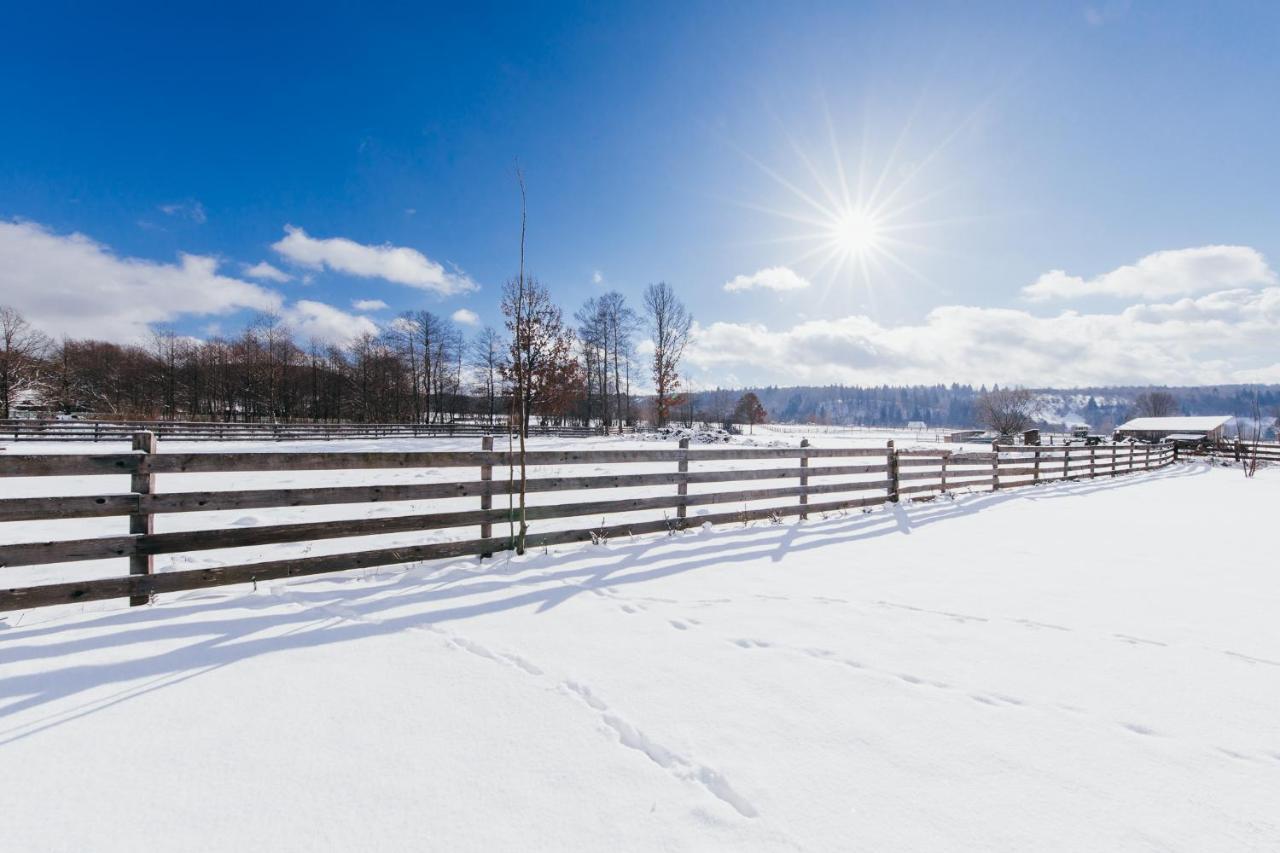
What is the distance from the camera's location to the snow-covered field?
1958 mm

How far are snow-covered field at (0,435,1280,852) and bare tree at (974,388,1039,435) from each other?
186ft

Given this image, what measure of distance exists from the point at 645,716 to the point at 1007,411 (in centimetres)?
6847

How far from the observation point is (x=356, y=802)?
2.04m

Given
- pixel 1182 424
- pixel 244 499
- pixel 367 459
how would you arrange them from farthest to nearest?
pixel 1182 424 < pixel 367 459 < pixel 244 499

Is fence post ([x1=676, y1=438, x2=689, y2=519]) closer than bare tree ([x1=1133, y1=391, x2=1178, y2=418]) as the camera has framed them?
Yes

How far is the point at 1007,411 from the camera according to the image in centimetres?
5719

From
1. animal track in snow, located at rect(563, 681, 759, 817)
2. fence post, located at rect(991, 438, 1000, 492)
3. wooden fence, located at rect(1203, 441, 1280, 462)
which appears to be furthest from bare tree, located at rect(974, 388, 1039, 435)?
animal track in snow, located at rect(563, 681, 759, 817)

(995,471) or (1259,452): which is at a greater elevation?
(995,471)

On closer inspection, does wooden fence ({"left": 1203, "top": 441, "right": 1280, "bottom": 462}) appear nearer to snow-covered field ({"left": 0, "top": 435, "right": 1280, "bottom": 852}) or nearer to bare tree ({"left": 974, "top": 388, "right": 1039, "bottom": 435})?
bare tree ({"left": 974, "top": 388, "right": 1039, "bottom": 435})

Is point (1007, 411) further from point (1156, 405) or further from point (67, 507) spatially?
point (67, 507)

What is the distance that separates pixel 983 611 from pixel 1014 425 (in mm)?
60572

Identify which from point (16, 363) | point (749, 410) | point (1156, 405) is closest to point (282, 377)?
point (16, 363)

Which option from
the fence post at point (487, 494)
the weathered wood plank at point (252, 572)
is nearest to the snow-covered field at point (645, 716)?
the weathered wood plank at point (252, 572)

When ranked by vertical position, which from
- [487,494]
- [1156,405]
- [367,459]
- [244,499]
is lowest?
[487,494]
